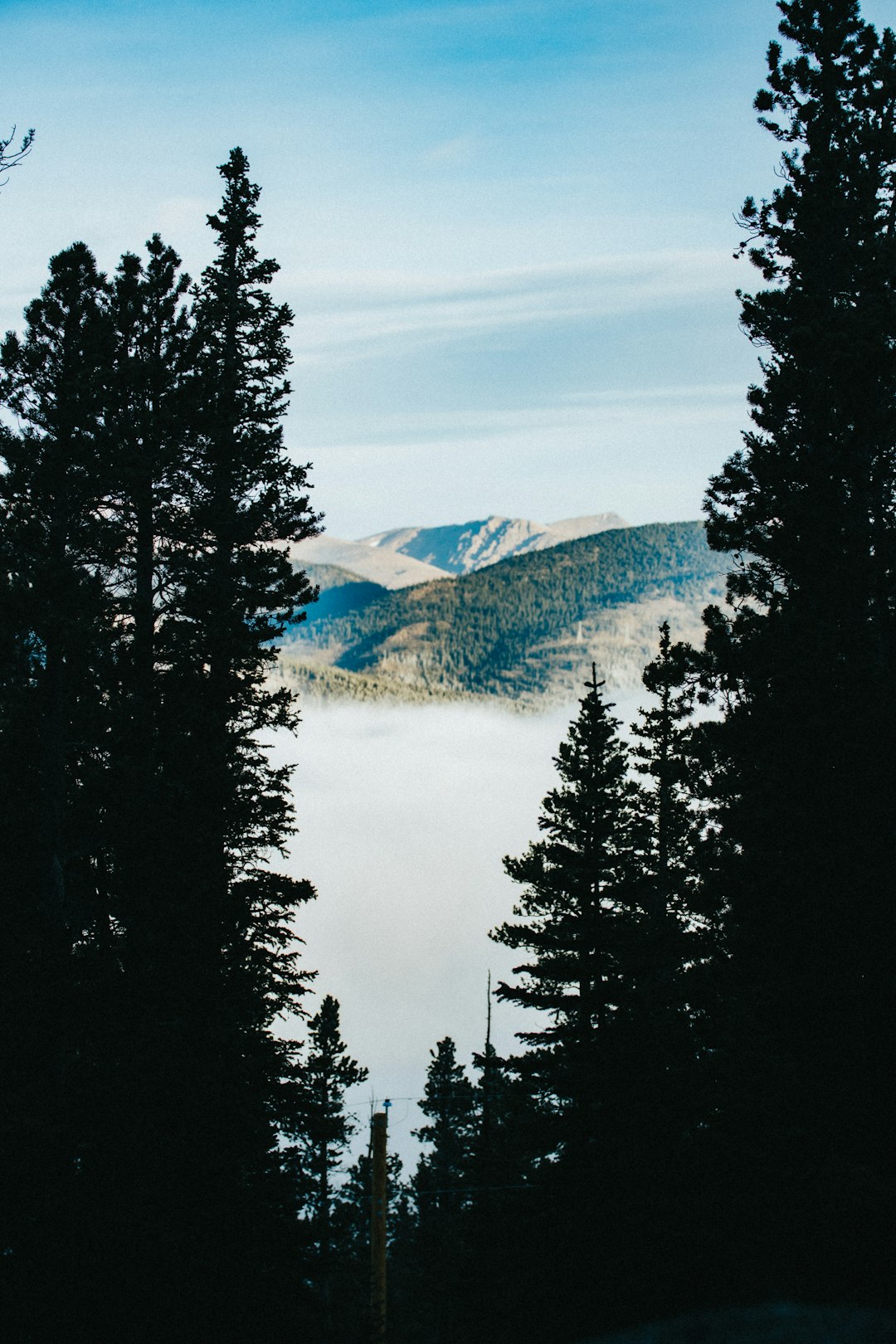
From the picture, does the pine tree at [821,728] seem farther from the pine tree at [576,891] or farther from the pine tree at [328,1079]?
the pine tree at [328,1079]

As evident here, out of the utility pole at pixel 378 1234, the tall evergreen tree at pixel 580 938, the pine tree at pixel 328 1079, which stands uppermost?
the tall evergreen tree at pixel 580 938

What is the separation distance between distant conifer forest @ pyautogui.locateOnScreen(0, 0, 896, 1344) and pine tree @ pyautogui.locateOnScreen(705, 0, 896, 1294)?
0.05 metres

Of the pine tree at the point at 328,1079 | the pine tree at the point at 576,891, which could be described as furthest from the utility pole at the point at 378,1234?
the pine tree at the point at 328,1079

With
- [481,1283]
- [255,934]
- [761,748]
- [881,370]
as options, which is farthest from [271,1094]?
[881,370]

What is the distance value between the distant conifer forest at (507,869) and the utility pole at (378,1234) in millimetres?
181

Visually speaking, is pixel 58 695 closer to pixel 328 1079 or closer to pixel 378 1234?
pixel 378 1234

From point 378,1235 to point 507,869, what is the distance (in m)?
9.06

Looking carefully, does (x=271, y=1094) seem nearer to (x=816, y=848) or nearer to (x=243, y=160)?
(x=816, y=848)

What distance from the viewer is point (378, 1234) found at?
1394 centimetres

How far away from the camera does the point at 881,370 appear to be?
1436 centimetres

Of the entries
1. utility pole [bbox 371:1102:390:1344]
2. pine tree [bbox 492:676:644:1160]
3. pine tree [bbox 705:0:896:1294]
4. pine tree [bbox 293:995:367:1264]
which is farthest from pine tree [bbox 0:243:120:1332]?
pine tree [bbox 293:995:367:1264]

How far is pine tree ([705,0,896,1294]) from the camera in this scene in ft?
27.8

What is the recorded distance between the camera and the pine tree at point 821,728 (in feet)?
27.8

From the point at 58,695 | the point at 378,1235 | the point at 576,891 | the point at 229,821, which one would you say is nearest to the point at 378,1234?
the point at 378,1235
